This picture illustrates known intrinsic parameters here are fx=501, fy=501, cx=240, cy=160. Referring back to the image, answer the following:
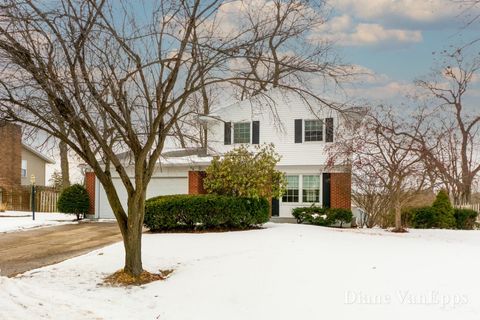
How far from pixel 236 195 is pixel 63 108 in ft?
30.2

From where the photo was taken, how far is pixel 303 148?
2283 cm

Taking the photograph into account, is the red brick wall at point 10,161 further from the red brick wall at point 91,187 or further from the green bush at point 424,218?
the green bush at point 424,218

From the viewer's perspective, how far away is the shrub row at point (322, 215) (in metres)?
20.5

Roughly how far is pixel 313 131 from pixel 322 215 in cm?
412

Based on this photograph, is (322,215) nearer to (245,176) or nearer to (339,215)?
(339,215)

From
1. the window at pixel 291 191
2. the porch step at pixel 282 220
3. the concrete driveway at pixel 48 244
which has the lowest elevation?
the concrete driveway at pixel 48 244

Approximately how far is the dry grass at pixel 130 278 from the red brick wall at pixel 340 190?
13.5m

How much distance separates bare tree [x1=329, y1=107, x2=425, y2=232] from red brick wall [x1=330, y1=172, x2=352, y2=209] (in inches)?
49.3

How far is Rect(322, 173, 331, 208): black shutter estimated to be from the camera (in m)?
22.2

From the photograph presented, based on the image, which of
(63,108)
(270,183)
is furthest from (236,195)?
(63,108)

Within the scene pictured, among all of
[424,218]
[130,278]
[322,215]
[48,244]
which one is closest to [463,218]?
[424,218]

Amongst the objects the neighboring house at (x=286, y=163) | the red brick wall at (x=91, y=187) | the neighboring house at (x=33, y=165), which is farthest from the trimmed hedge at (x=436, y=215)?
the neighboring house at (x=33, y=165)

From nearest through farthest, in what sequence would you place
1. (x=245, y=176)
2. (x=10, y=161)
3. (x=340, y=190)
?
(x=245, y=176), (x=340, y=190), (x=10, y=161)

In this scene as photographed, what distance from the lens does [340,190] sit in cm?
2211
